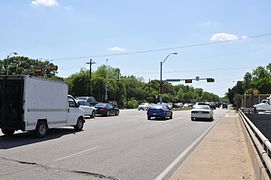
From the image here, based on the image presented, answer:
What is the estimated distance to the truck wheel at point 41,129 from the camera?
1599 centimetres

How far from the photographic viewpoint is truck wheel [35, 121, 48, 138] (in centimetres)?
1599

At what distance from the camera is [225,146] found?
47.7 feet

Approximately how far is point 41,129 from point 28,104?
1.52m

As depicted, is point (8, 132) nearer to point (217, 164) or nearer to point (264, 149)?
point (217, 164)

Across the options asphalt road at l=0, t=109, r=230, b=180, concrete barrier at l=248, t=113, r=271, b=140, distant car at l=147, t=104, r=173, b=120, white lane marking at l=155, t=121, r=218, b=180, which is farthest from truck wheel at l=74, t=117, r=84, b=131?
concrete barrier at l=248, t=113, r=271, b=140

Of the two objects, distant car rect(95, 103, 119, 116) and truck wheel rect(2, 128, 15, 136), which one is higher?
distant car rect(95, 103, 119, 116)

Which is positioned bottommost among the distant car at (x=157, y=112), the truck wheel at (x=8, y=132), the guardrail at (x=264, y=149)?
the truck wheel at (x=8, y=132)

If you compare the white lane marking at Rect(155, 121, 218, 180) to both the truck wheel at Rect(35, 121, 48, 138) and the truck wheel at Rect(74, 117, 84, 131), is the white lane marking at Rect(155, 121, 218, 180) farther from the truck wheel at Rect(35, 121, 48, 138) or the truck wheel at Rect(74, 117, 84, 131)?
the truck wheel at Rect(74, 117, 84, 131)

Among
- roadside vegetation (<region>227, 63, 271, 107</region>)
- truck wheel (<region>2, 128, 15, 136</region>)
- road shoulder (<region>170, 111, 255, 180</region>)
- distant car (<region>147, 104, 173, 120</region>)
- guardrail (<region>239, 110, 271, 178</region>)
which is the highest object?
roadside vegetation (<region>227, 63, 271, 107</region>)

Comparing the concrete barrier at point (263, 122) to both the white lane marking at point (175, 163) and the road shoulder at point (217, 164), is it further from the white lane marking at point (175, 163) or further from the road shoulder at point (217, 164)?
the white lane marking at point (175, 163)

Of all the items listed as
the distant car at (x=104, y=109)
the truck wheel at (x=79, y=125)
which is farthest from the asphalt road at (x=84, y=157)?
the distant car at (x=104, y=109)

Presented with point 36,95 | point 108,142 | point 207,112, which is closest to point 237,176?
point 108,142

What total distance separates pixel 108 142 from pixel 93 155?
3398 mm

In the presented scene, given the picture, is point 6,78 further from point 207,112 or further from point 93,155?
point 207,112
